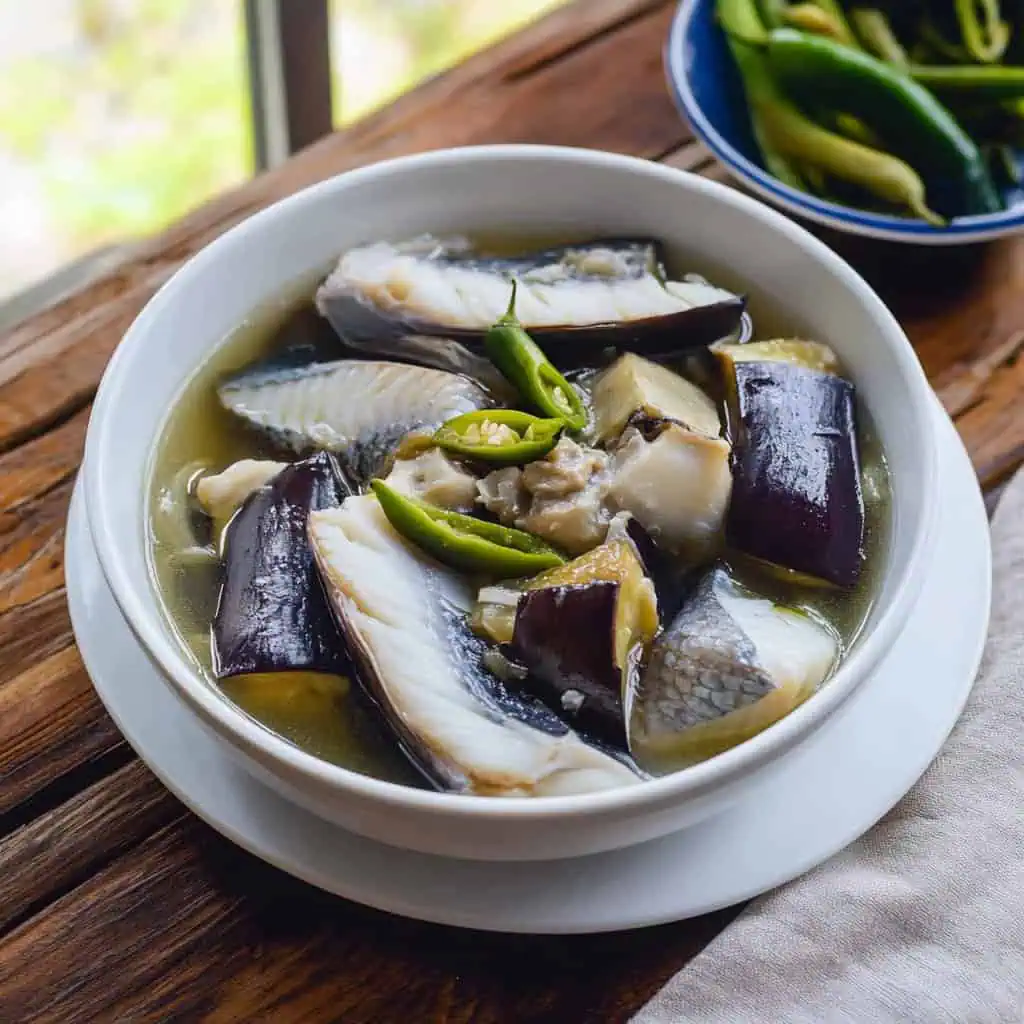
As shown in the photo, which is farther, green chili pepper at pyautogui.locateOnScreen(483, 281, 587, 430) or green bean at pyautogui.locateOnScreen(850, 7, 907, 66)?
green bean at pyautogui.locateOnScreen(850, 7, 907, 66)

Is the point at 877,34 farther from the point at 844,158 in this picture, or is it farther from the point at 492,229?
the point at 492,229

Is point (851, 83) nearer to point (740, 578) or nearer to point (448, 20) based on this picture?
point (740, 578)

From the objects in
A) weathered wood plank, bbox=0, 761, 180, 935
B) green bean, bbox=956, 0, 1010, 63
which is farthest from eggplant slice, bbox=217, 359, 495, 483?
green bean, bbox=956, 0, 1010, 63

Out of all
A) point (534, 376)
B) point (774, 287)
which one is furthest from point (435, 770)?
point (774, 287)

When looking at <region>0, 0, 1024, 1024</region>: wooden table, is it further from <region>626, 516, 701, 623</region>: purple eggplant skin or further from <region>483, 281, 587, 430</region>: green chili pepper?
<region>483, 281, 587, 430</region>: green chili pepper

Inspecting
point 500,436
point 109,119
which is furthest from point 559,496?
point 109,119
